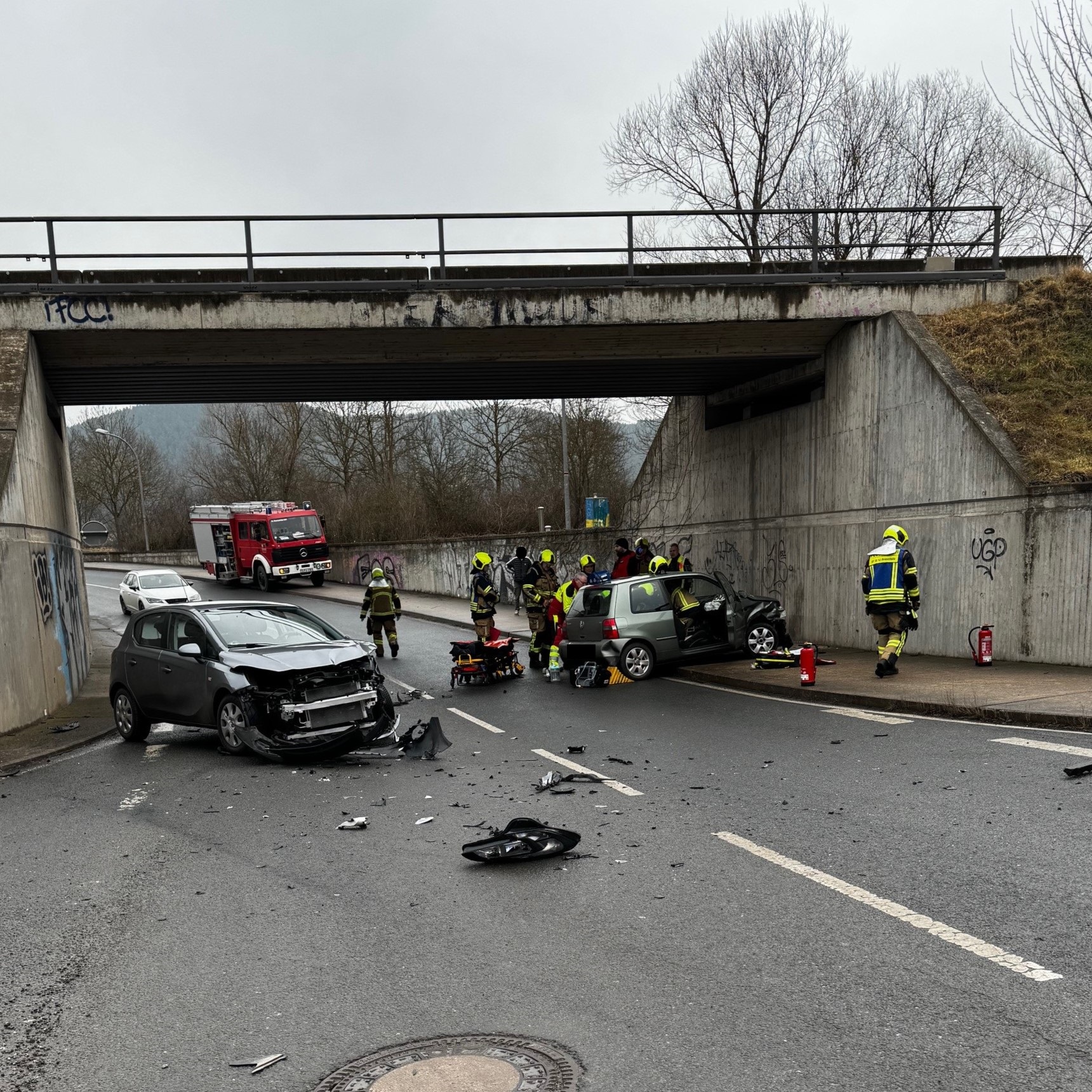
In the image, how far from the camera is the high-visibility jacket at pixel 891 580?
40.6 feet

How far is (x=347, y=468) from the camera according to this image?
55.7 m

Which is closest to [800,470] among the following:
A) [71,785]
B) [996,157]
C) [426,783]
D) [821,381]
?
[821,381]

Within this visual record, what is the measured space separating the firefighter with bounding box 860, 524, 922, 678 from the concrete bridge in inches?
213

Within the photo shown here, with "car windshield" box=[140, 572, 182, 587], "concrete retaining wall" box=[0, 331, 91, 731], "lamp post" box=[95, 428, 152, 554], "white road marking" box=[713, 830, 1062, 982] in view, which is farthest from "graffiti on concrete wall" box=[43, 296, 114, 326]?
"lamp post" box=[95, 428, 152, 554]

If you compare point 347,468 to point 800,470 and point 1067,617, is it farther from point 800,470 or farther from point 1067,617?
point 1067,617

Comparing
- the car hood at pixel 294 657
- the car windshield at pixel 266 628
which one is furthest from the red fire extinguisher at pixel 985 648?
the car windshield at pixel 266 628

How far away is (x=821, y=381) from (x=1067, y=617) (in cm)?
699

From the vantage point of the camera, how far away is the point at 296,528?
38.6 meters

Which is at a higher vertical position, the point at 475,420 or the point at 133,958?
the point at 475,420

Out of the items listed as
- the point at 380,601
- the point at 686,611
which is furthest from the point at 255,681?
the point at 380,601

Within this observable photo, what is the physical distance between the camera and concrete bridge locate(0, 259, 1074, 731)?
14.6m

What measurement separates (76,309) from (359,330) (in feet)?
13.8

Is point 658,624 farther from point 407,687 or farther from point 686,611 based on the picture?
point 407,687

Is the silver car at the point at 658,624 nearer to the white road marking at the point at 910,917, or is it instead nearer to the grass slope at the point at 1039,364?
the grass slope at the point at 1039,364
